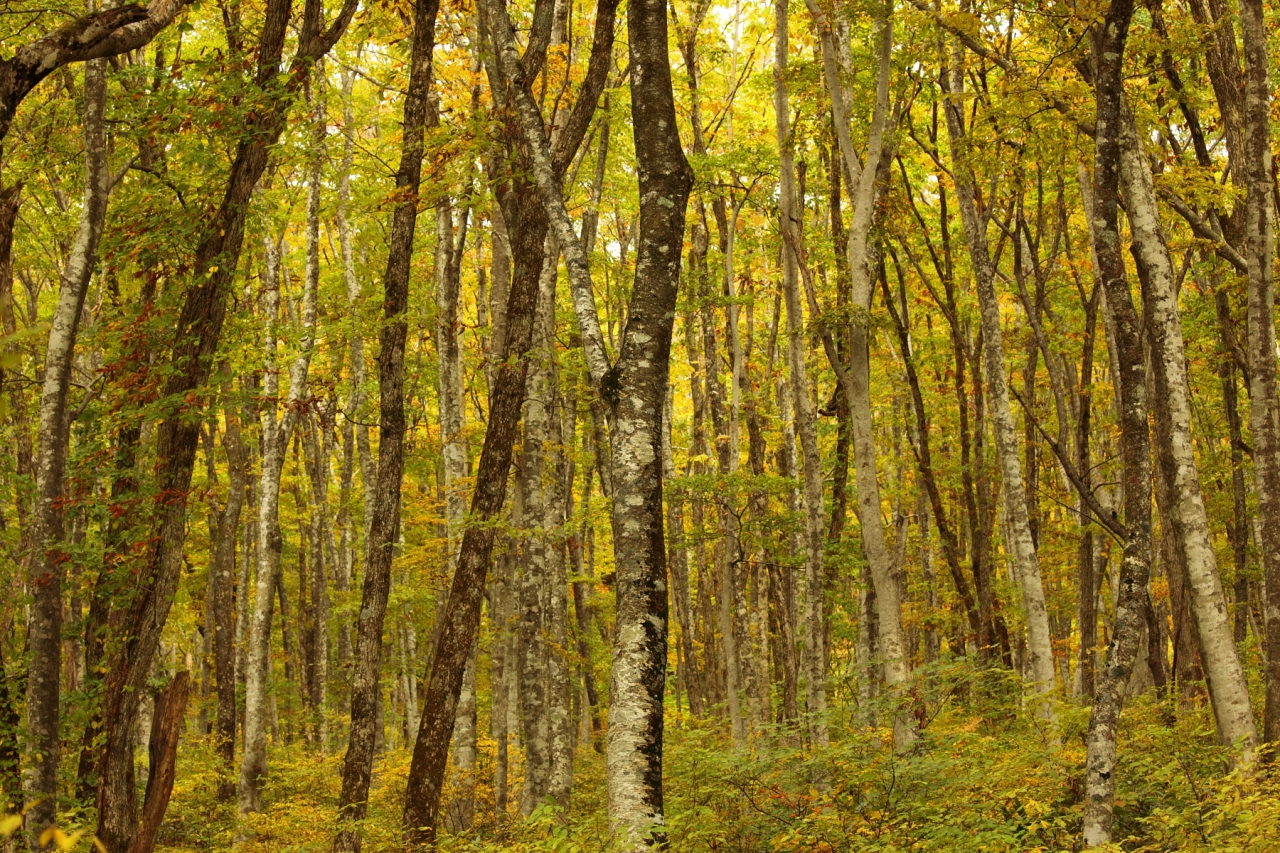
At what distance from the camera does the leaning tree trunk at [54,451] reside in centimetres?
925

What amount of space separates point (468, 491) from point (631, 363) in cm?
889

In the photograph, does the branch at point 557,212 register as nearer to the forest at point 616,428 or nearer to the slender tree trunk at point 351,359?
the forest at point 616,428

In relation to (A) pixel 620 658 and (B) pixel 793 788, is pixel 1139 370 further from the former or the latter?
(B) pixel 793 788

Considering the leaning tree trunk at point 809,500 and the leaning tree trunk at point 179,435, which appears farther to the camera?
the leaning tree trunk at point 809,500

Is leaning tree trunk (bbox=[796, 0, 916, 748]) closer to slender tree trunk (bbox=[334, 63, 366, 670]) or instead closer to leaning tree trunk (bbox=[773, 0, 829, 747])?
leaning tree trunk (bbox=[773, 0, 829, 747])

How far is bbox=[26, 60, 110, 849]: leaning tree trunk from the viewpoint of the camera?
925 cm

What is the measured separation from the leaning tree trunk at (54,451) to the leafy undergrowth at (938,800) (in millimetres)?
3105

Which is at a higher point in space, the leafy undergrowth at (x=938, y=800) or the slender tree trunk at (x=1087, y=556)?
the slender tree trunk at (x=1087, y=556)

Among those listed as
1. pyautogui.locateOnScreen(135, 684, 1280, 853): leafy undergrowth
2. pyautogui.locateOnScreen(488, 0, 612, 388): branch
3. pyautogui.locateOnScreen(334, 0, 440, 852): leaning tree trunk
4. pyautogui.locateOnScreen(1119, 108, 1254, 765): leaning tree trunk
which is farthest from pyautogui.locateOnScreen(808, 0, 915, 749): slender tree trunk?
pyautogui.locateOnScreen(334, 0, 440, 852): leaning tree trunk

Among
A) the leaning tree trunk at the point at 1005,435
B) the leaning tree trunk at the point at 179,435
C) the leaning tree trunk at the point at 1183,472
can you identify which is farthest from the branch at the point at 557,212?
the leaning tree trunk at the point at 1005,435

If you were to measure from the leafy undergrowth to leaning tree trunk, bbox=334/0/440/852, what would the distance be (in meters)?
1.19

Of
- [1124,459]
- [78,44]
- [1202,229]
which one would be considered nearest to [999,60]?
[1202,229]

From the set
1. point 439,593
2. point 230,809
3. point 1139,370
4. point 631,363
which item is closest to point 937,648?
point 439,593

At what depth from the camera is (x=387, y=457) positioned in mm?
10023
